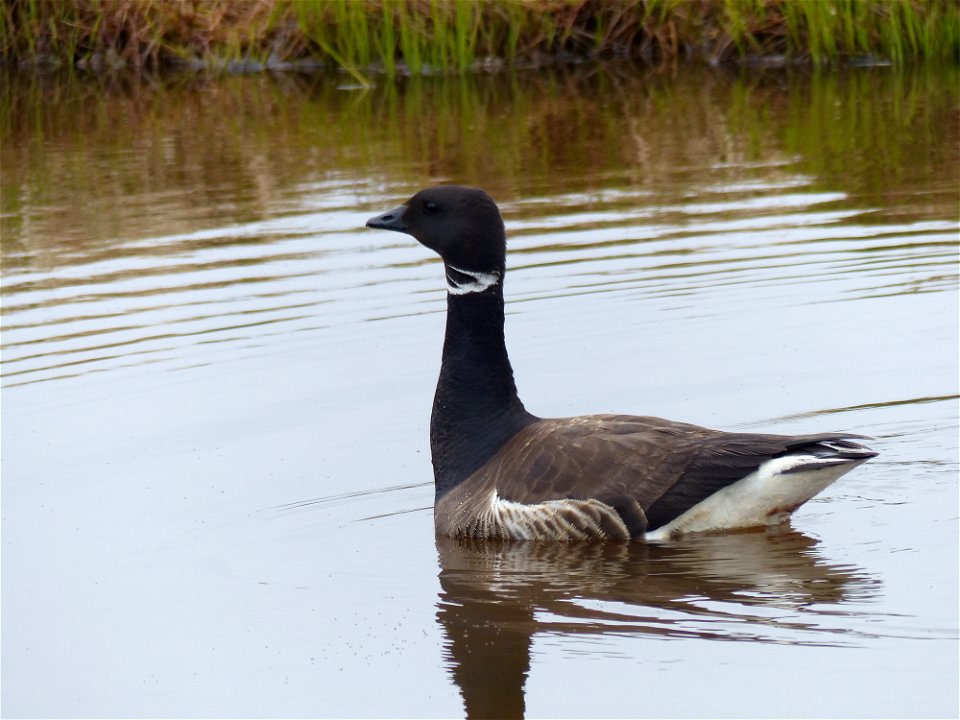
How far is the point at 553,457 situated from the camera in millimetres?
8273

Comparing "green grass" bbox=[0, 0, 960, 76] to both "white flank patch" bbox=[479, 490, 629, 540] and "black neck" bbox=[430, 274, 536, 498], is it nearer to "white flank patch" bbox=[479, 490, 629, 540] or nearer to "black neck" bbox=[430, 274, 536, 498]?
"black neck" bbox=[430, 274, 536, 498]

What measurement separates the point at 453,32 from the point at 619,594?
18457 millimetres

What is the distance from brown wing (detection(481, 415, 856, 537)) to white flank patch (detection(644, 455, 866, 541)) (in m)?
0.07

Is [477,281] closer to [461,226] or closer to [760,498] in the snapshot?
[461,226]

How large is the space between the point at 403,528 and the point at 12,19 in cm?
2130

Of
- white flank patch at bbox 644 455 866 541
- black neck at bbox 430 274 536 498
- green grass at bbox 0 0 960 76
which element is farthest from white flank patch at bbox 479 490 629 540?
green grass at bbox 0 0 960 76

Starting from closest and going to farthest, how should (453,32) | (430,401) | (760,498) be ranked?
(760,498)
(430,401)
(453,32)

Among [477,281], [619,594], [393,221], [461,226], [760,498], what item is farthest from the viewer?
[393,221]

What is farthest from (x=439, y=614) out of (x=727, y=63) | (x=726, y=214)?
(x=727, y=63)

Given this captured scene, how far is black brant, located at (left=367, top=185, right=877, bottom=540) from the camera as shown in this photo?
26.3 ft

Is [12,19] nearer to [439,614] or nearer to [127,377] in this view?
[127,377]

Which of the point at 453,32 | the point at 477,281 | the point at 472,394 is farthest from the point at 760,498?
the point at 453,32

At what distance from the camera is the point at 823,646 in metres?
6.56

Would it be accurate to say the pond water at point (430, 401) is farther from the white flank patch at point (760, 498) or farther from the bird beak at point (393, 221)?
the bird beak at point (393, 221)
